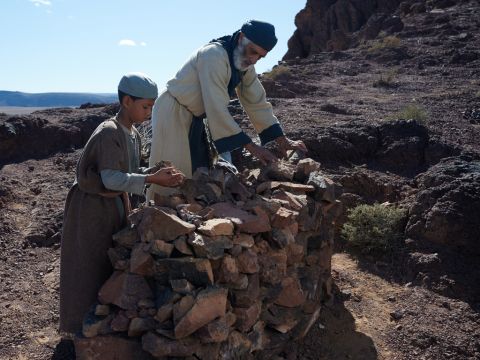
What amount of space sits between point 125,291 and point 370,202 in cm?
359

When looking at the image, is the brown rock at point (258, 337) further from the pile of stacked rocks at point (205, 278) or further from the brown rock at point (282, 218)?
the brown rock at point (282, 218)

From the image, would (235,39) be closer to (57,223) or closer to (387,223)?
(387,223)

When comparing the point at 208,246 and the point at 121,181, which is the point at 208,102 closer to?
the point at 121,181

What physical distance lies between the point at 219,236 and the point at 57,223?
3.88 metres

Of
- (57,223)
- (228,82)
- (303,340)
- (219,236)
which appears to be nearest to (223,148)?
(228,82)

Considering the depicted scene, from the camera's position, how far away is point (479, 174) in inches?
176

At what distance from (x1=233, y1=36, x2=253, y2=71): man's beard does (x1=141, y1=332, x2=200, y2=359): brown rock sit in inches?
65.7

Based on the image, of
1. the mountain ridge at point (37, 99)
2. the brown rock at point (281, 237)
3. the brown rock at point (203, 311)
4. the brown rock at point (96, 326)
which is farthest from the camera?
the mountain ridge at point (37, 99)

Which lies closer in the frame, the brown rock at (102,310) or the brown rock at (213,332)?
the brown rock at (213,332)

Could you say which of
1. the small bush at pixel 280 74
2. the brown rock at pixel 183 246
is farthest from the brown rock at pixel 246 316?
the small bush at pixel 280 74

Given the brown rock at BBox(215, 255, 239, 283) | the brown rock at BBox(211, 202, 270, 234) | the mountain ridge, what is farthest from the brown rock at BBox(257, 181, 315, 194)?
the mountain ridge

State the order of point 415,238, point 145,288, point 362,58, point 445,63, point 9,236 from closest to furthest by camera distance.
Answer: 1. point 145,288
2. point 415,238
3. point 9,236
4. point 445,63
5. point 362,58

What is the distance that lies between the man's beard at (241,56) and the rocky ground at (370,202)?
1767mm

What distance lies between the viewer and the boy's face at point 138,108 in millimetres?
2539
